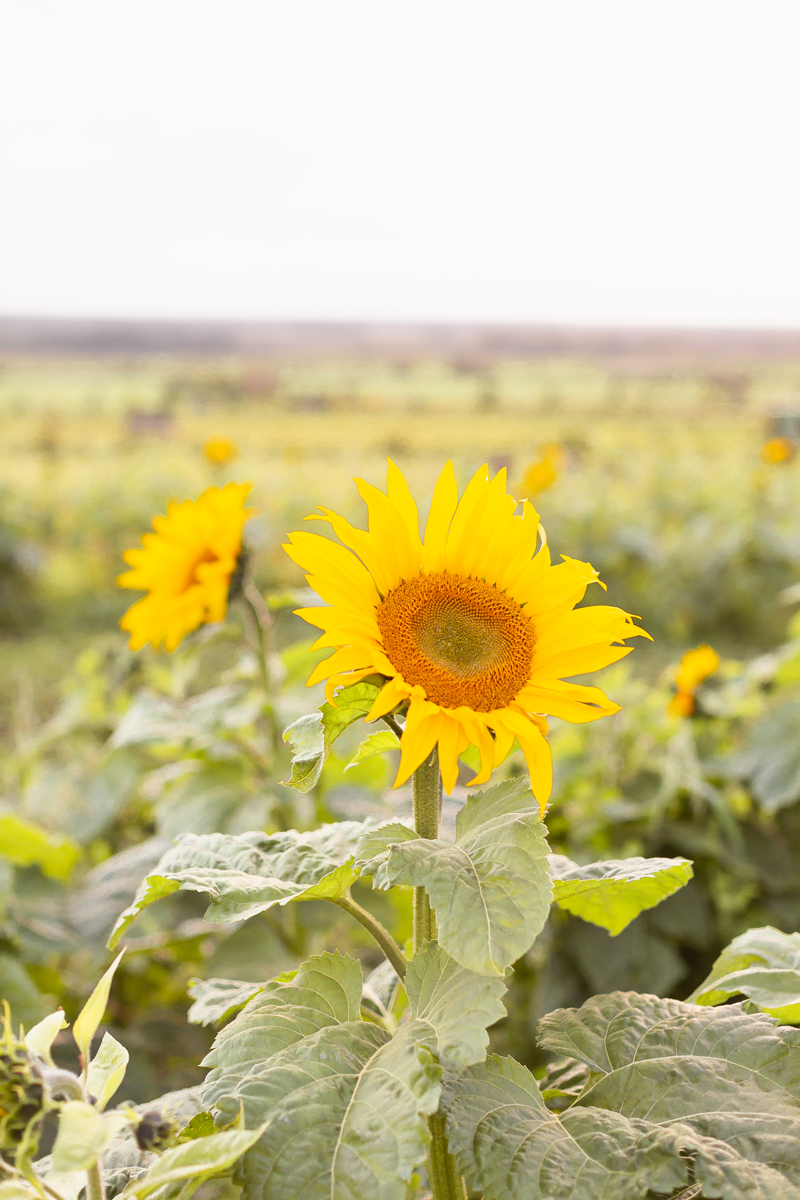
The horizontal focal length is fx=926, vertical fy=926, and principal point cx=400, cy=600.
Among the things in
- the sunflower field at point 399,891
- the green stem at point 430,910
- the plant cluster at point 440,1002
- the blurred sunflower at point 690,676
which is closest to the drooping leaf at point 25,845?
the sunflower field at point 399,891

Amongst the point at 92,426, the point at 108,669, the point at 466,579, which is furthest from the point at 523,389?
the point at 466,579

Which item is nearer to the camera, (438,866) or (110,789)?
(438,866)

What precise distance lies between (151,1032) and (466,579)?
137 centimetres

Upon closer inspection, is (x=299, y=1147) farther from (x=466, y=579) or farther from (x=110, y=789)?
(x=110, y=789)

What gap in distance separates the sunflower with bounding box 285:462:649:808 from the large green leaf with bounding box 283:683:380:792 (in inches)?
1.0

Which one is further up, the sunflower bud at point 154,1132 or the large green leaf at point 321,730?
the large green leaf at point 321,730

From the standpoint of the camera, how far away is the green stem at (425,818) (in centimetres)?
82

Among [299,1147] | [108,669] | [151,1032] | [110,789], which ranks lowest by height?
[151,1032]

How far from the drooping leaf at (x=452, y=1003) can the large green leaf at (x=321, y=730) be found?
18 cm

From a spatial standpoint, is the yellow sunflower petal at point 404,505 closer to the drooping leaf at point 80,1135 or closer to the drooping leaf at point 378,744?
the drooping leaf at point 378,744

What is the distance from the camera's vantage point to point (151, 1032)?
1817mm

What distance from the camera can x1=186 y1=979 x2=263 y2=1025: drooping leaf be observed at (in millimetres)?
832

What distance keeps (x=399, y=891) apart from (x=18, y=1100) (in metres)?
0.81

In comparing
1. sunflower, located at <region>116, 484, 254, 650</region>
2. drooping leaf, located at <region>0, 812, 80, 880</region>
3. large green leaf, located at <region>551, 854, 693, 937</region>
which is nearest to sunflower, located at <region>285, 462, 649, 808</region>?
large green leaf, located at <region>551, 854, 693, 937</region>
